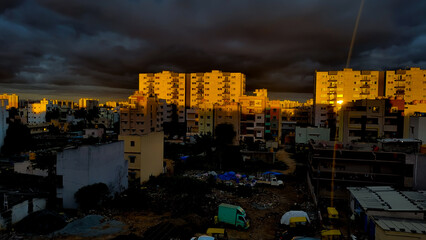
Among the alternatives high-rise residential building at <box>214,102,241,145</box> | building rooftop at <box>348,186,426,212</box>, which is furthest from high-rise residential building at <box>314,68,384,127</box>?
building rooftop at <box>348,186,426,212</box>

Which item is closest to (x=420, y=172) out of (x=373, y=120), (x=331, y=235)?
Result: (x=331, y=235)

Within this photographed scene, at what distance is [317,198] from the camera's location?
55.7ft

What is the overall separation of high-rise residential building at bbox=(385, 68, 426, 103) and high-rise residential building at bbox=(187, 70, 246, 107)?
3364 centimetres

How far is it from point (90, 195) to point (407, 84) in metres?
67.2

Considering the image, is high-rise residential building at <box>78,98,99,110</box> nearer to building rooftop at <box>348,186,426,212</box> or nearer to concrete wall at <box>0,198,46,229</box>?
concrete wall at <box>0,198,46,229</box>

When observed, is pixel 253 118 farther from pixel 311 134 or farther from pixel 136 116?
pixel 136 116

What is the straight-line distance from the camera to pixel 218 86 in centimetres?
→ 6738

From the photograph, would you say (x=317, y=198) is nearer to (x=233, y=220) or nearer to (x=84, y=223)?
(x=233, y=220)

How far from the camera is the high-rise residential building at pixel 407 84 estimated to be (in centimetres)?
5775

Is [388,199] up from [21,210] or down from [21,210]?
up

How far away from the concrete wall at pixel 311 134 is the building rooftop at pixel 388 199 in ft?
89.1

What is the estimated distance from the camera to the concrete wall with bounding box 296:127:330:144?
1625 inches

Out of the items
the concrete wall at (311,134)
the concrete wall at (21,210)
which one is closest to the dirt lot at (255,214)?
the concrete wall at (21,210)

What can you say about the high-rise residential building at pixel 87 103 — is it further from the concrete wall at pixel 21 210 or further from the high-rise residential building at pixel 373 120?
the concrete wall at pixel 21 210
